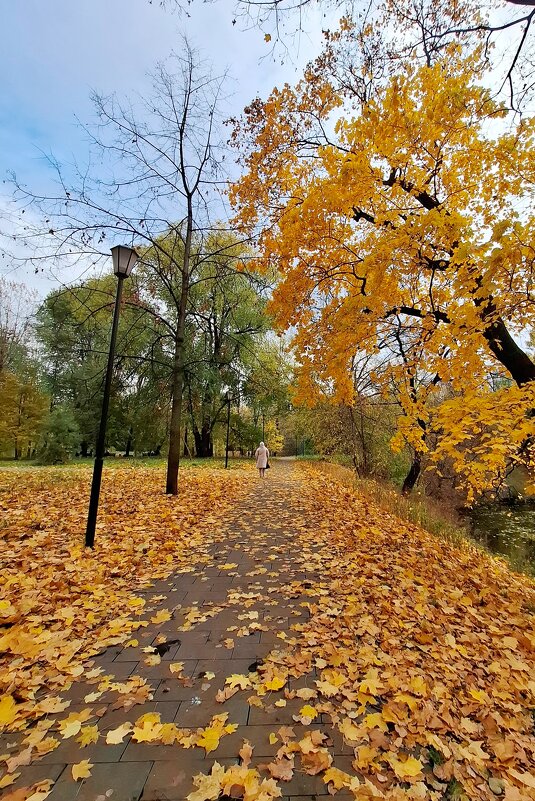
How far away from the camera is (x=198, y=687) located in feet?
7.77

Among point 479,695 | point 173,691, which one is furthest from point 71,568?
point 479,695

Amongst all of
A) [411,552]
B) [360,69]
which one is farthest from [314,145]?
[411,552]

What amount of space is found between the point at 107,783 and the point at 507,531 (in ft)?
47.5

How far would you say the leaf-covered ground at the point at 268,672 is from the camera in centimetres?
177

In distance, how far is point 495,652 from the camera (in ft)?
9.67

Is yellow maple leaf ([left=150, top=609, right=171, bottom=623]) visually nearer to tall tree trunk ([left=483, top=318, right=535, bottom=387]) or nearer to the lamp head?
the lamp head

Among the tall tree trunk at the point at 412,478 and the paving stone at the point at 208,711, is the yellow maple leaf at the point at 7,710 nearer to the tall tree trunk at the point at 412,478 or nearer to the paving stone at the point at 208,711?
the paving stone at the point at 208,711

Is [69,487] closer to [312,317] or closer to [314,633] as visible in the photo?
[312,317]

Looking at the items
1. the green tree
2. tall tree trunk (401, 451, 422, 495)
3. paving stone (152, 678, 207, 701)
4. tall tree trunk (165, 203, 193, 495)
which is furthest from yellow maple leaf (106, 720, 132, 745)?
the green tree

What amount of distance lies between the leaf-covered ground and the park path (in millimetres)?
12

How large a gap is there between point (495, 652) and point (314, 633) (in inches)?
56.1

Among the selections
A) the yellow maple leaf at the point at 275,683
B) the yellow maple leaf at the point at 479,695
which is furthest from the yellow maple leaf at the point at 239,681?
the yellow maple leaf at the point at 479,695

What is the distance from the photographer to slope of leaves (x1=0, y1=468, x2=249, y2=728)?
2.57 metres

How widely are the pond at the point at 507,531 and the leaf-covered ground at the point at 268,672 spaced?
20.6ft
